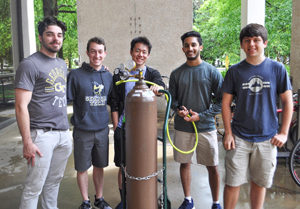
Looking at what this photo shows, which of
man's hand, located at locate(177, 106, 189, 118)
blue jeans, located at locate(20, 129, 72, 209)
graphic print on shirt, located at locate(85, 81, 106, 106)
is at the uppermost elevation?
graphic print on shirt, located at locate(85, 81, 106, 106)

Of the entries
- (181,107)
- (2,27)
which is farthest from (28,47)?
(181,107)

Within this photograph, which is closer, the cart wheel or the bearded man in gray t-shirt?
the bearded man in gray t-shirt

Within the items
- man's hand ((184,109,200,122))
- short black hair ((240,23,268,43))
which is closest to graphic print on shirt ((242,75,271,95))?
short black hair ((240,23,268,43))

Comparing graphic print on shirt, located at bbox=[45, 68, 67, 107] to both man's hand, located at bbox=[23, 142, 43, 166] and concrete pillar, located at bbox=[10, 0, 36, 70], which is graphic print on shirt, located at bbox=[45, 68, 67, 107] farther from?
concrete pillar, located at bbox=[10, 0, 36, 70]

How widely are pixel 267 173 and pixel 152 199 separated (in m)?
0.97

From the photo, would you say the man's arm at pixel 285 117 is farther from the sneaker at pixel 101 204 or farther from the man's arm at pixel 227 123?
the sneaker at pixel 101 204

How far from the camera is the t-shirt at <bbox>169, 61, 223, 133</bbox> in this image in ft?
9.10

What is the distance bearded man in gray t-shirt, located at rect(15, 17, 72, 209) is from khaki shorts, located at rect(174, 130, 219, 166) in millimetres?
1148

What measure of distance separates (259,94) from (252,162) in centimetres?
58

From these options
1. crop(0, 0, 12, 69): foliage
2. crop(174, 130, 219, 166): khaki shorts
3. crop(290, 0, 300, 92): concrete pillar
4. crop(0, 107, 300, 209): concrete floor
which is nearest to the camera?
crop(174, 130, 219, 166): khaki shorts

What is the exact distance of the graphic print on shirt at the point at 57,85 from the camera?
8.09 feet

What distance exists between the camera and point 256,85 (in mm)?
2324

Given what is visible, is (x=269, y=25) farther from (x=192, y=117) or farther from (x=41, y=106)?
(x=41, y=106)

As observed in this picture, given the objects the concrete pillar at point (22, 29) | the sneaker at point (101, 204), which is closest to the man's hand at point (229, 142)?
the sneaker at point (101, 204)
